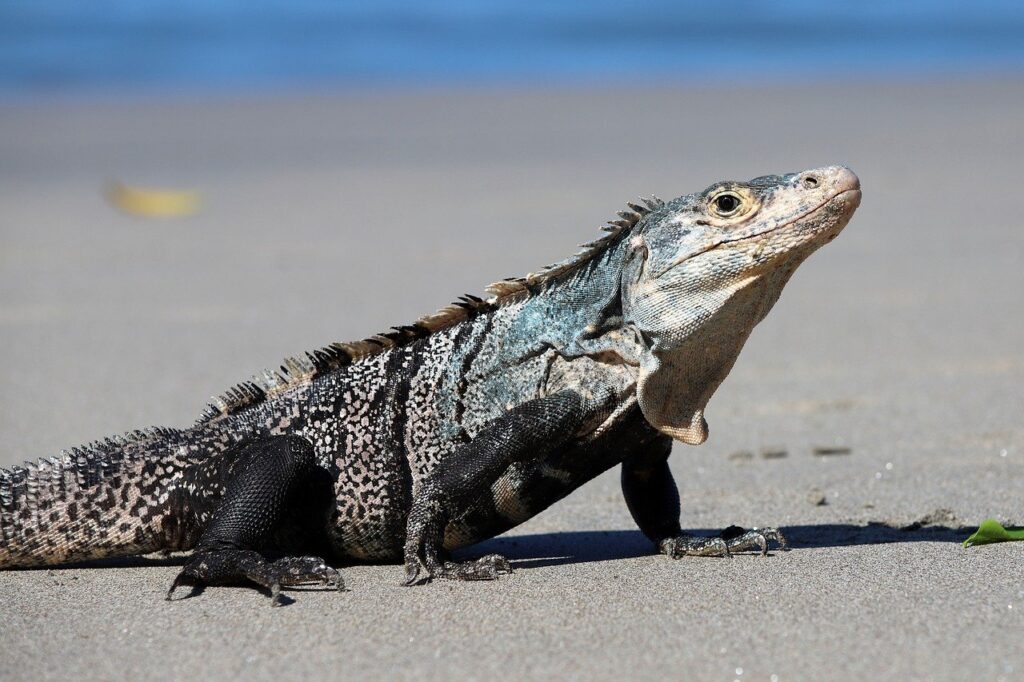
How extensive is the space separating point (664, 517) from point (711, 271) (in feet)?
4.48

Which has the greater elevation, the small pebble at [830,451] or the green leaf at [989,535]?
the small pebble at [830,451]

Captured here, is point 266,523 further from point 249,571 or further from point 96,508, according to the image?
point 96,508

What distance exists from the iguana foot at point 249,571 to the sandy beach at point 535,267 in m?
0.09

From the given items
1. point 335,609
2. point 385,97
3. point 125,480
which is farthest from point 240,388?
point 385,97

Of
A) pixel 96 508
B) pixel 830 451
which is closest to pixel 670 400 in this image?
pixel 96 508

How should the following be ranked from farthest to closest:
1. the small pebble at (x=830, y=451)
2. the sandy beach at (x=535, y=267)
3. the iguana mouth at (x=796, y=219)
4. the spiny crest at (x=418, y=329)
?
the small pebble at (x=830, y=451)
the spiny crest at (x=418, y=329)
the iguana mouth at (x=796, y=219)
the sandy beach at (x=535, y=267)

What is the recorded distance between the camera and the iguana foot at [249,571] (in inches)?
243

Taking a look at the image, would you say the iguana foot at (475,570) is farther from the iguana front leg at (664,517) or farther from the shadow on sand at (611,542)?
the iguana front leg at (664,517)

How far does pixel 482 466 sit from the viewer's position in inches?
243

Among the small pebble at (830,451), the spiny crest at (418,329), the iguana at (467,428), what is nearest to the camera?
the iguana at (467,428)

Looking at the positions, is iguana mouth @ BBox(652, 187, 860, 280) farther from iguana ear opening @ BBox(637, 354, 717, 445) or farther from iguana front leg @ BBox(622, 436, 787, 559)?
iguana front leg @ BBox(622, 436, 787, 559)

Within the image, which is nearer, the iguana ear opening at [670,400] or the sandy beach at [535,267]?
the sandy beach at [535,267]

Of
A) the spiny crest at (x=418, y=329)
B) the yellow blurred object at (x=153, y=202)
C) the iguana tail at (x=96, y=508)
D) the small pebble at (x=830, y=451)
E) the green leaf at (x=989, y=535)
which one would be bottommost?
the green leaf at (x=989, y=535)

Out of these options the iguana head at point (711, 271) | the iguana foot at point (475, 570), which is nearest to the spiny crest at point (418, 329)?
the iguana head at point (711, 271)
